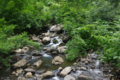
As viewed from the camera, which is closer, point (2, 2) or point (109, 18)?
point (109, 18)

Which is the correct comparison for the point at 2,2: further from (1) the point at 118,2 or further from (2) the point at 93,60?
(1) the point at 118,2

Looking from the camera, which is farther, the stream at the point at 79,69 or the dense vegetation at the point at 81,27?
the dense vegetation at the point at 81,27

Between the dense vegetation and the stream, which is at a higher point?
the dense vegetation

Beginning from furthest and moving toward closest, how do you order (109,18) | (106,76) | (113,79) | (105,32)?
(109,18), (105,32), (106,76), (113,79)

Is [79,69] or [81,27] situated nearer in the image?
[79,69]

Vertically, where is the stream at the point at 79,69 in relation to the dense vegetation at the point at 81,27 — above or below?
below

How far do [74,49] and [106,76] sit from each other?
133 inches

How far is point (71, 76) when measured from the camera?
6250mm

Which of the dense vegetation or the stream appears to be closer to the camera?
the stream

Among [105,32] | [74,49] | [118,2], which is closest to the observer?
[105,32]

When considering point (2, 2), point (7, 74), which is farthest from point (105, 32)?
point (2, 2)

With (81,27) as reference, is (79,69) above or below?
below

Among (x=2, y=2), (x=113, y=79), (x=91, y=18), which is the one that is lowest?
(x=113, y=79)

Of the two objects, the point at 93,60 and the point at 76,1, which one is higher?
the point at 76,1
